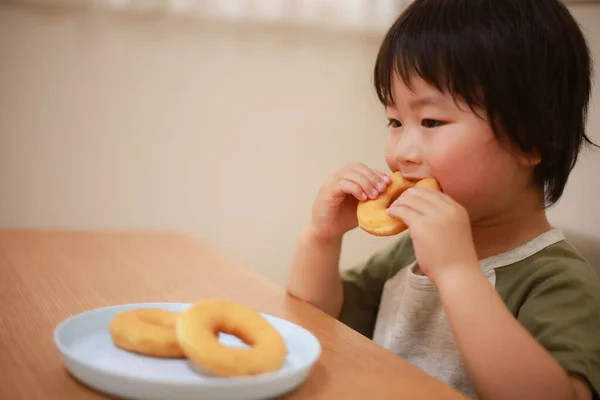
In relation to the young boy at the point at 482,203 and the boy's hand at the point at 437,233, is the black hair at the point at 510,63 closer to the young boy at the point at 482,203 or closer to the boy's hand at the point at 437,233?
the young boy at the point at 482,203

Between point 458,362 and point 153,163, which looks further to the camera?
point 153,163

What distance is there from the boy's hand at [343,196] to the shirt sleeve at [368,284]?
0.37ft

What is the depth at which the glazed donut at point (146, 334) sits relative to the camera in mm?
544

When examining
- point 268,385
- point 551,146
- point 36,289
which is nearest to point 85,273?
point 36,289

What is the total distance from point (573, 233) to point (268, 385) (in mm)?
733

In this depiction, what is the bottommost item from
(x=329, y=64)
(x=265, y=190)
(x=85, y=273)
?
(x=265, y=190)

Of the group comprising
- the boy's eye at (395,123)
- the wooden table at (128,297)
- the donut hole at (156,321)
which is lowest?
the wooden table at (128,297)

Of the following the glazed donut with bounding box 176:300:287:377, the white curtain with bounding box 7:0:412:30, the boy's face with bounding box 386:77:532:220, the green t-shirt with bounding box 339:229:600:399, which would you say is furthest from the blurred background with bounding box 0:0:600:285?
the glazed donut with bounding box 176:300:287:377

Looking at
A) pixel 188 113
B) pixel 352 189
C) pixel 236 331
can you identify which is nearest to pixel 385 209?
pixel 352 189

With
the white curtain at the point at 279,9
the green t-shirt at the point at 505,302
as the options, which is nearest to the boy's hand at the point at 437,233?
the green t-shirt at the point at 505,302

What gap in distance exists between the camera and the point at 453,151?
84cm

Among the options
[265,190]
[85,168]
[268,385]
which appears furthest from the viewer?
[265,190]

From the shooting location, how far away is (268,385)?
0.48 metres

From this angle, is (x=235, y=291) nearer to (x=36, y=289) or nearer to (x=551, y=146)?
(x=36, y=289)
